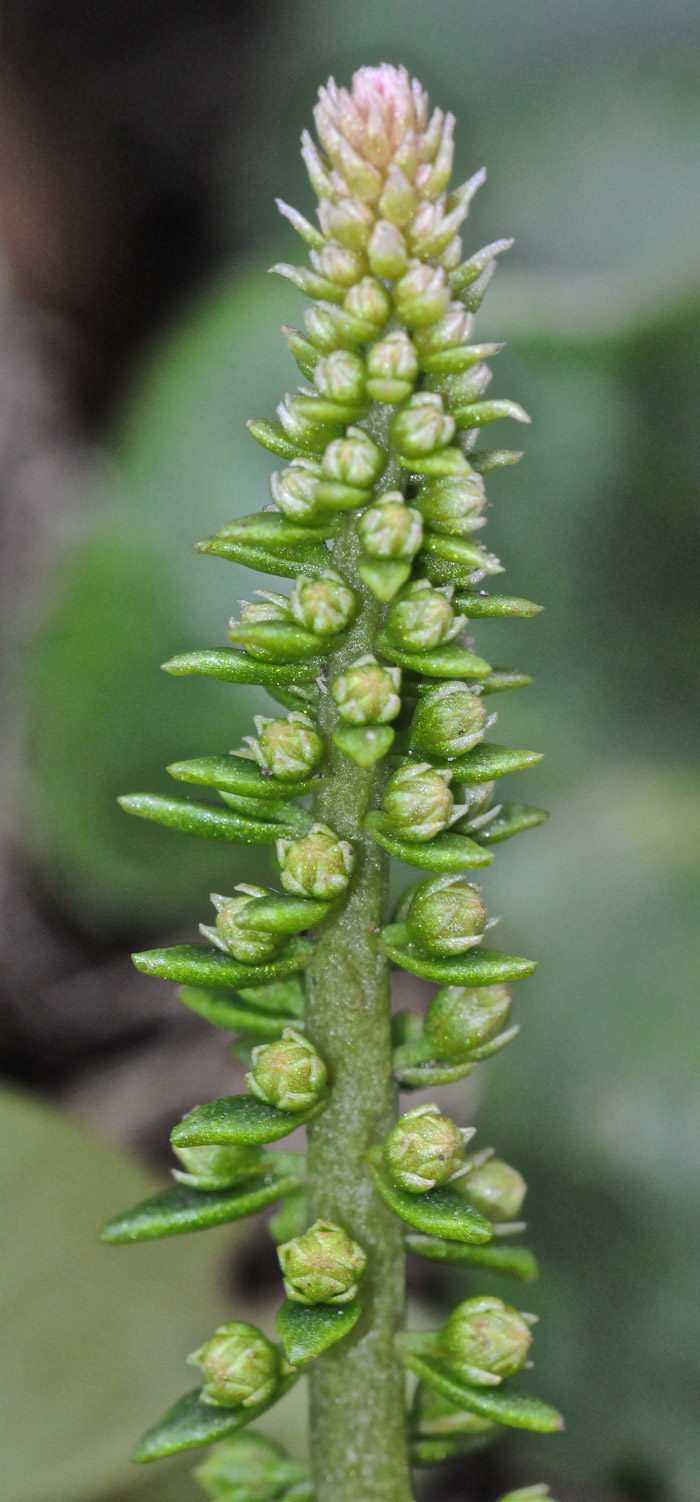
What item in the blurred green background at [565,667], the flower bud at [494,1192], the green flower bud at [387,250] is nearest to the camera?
the green flower bud at [387,250]

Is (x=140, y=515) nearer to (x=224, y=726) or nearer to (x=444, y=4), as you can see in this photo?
(x=224, y=726)

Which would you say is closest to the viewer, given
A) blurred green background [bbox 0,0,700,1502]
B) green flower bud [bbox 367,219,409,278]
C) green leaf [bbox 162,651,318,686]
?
green flower bud [bbox 367,219,409,278]

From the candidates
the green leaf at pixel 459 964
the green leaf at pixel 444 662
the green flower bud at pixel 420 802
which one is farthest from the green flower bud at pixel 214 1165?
the green leaf at pixel 444 662

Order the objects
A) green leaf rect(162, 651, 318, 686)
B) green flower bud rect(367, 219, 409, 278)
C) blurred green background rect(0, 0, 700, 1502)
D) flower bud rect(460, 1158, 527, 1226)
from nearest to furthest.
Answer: green flower bud rect(367, 219, 409, 278) → green leaf rect(162, 651, 318, 686) → flower bud rect(460, 1158, 527, 1226) → blurred green background rect(0, 0, 700, 1502)

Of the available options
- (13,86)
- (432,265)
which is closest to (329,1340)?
(432,265)

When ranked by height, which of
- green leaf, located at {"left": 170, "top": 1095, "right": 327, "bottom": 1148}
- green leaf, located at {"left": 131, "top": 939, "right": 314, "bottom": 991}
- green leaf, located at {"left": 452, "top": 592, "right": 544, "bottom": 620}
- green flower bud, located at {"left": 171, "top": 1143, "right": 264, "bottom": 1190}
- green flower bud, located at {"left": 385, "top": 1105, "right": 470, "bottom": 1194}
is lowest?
green flower bud, located at {"left": 171, "top": 1143, "right": 264, "bottom": 1190}

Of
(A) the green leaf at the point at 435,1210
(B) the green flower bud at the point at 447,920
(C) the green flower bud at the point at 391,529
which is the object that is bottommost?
(A) the green leaf at the point at 435,1210

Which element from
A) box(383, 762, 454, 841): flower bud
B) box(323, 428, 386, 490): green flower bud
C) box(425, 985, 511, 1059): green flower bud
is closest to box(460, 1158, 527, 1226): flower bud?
box(425, 985, 511, 1059): green flower bud

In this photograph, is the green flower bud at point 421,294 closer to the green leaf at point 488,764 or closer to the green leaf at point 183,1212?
the green leaf at point 488,764

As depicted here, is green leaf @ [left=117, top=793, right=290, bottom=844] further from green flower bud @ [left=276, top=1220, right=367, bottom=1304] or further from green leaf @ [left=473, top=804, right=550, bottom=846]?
green flower bud @ [left=276, top=1220, right=367, bottom=1304]
